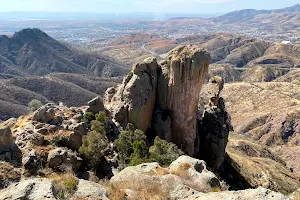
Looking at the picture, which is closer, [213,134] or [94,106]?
[94,106]

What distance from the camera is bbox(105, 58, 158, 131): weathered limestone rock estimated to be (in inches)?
2160

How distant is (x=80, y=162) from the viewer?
119 ft

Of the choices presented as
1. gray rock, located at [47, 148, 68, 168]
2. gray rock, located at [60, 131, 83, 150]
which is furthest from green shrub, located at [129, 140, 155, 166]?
gray rock, located at [47, 148, 68, 168]

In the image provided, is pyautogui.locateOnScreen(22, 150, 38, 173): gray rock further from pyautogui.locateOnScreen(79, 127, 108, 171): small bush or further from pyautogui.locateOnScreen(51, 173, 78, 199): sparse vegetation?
pyautogui.locateOnScreen(51, 173, 78, 199): sparse vegetation

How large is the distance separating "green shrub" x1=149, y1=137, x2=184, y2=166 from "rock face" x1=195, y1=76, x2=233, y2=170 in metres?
15.2

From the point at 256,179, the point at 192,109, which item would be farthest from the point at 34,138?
the point at 256,179

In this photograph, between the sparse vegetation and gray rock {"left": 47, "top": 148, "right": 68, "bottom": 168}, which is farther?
gray rock {"left": 47, "top": 148, "right": 68, "bottom": 168}

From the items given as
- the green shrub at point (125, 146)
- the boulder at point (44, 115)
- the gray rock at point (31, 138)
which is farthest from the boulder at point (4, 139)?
the green shrub at point (125, 146)

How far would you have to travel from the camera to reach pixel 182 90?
185 feet

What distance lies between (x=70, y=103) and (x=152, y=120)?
13448cm

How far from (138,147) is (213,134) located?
947 inches

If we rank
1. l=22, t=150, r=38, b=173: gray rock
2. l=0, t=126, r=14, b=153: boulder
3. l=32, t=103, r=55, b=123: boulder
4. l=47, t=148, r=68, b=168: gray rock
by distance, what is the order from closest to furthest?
l=22, t=150, r=38, b=173: gray rock < l=47, t=148, r=68, b=168: gray rock < l=0, t=126, r=14, b=153: boulder < l=32, t=103, r=55, b=123: boulder

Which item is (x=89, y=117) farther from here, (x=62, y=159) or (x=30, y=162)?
(x=30, y=162)

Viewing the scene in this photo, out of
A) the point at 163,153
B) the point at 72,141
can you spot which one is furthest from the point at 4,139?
the point at 163,153
